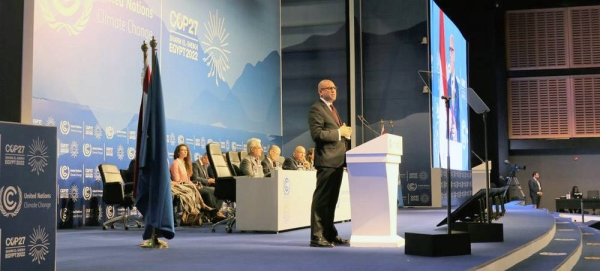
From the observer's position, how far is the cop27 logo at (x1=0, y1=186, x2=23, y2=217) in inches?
100

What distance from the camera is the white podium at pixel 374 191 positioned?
5.44m

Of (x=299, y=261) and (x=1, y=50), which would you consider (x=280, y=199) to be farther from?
(x=1, y=50)

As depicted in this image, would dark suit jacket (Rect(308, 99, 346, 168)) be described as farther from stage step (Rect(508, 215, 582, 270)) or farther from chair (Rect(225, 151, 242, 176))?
chair (Rect(225, 151, 242, 176))

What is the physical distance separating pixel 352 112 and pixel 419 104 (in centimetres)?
144

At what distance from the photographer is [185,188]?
8.80 metres

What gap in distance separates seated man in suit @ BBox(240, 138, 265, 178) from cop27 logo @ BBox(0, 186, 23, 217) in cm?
546

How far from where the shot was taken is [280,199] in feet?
24.9

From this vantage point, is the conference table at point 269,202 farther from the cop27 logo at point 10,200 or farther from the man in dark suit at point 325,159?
the cop27 logo at point 10,200

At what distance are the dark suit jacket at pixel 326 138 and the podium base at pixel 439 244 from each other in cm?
95

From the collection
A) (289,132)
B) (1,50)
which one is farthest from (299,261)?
(289,132)

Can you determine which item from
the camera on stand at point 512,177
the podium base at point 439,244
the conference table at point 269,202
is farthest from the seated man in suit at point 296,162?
the camera on stand at point 512,177

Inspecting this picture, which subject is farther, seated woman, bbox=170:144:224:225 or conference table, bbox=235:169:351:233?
seated woman, bbox=170:144:224:225

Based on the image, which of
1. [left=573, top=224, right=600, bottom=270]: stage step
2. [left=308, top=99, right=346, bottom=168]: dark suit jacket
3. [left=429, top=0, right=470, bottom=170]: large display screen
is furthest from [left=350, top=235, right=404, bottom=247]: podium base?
[left=429, top=0, right=470, bottom=170]: large display screen

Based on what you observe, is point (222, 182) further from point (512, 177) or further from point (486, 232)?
point (512, 177)
